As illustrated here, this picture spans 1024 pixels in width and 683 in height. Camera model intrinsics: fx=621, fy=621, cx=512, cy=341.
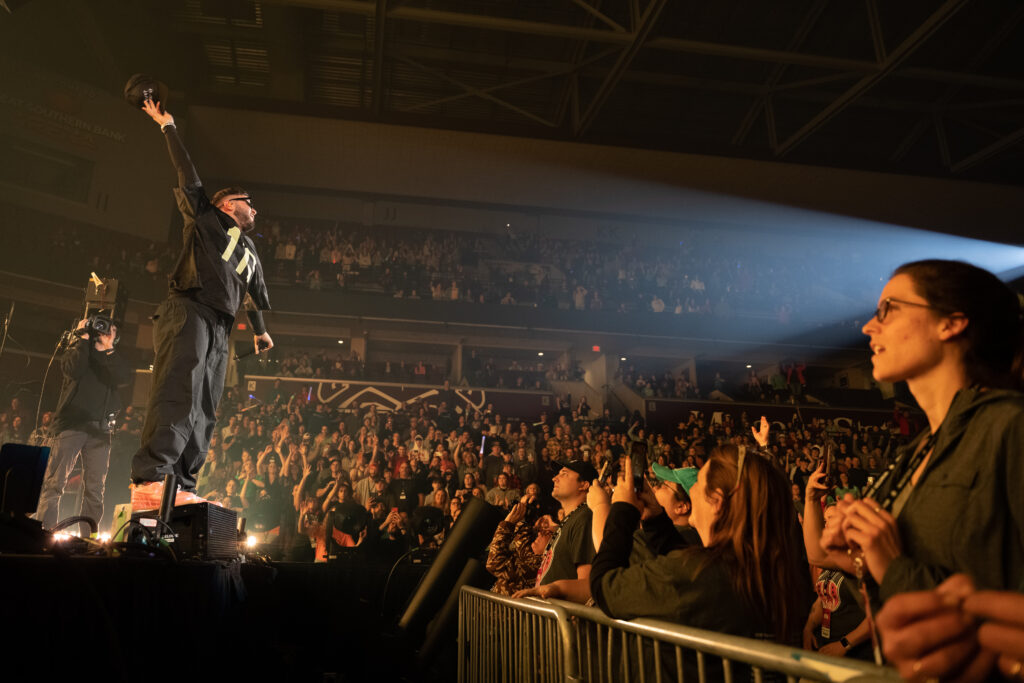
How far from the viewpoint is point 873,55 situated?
11.6 metres

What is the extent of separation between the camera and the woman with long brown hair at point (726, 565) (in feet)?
4.97

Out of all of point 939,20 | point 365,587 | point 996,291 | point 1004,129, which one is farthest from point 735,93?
point 996,291

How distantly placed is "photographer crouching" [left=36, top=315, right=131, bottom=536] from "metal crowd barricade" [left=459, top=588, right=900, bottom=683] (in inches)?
130

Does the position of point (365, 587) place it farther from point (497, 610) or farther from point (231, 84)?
point (231, 84)

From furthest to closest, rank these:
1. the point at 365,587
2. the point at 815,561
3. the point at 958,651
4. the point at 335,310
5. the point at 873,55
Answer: the point at 335,310 < the point at 873,55 < the point at 365,587 < the point at 815,561 < the point at 958,651

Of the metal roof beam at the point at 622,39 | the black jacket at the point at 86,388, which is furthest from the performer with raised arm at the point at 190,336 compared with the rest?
the metal roof beam at the point at 622,39

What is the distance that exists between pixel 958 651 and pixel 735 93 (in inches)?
537

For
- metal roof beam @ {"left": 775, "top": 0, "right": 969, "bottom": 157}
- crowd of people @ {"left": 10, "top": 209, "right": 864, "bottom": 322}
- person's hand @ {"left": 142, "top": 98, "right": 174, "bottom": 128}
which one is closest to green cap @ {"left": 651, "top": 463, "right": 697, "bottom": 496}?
person's hand @ {"left": 142, "top": 98, "right": 174, "bottom": 128}

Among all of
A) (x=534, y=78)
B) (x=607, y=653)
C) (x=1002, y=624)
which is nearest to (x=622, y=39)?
(x=534, y=78)

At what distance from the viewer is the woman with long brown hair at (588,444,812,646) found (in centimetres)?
152

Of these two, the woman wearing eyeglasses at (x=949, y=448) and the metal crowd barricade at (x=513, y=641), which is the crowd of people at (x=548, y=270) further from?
the woman wearing eyeglasses at (x=949, y=448)

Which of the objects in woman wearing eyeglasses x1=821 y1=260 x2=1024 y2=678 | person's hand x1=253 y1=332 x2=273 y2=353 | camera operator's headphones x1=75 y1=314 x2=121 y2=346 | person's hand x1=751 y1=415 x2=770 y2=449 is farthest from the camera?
camera operator's headphones x1=75 y1=314 x2=121 y2=346

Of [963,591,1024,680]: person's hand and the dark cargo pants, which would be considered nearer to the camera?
[963,591,1024,680]: person's hand

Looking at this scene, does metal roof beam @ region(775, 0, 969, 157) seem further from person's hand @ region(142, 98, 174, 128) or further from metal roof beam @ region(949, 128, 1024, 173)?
person's hand @ region(142, 98, 174, 128)
